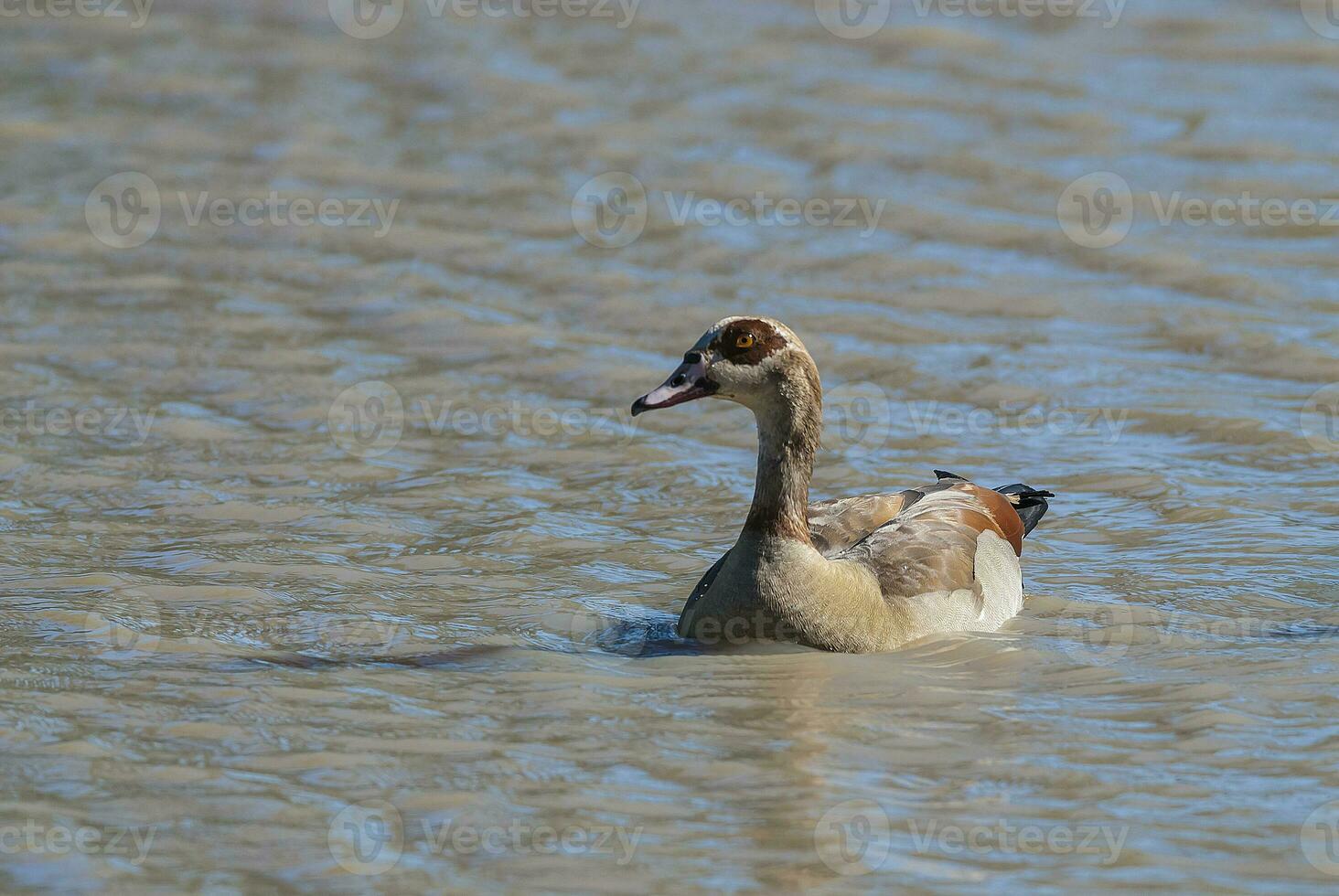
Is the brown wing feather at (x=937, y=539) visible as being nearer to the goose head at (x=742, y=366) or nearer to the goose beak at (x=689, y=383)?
the goose head at (x=742, y=366)

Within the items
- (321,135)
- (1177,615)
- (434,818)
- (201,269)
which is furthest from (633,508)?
(321,135)

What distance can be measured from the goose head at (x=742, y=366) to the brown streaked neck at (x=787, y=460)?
4 centimetres

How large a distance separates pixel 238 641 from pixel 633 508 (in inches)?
108

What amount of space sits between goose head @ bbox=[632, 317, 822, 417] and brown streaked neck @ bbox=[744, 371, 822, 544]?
0.14 ft

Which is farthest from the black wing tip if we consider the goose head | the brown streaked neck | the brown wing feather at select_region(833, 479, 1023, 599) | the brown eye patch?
the brown eye patch

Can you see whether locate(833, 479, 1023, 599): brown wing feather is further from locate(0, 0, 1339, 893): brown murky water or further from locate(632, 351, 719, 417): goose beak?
locate(632, 351, 719, 417): goose beak

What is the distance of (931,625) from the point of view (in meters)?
7.88

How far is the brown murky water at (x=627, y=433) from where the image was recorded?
19.3 ft

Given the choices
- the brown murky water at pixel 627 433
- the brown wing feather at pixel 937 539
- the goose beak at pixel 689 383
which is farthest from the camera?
the brown wing feather at pixel 937 539

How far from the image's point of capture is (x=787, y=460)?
7672 millimetres

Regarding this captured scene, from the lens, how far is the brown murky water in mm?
5891

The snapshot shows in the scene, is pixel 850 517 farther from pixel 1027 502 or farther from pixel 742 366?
pixel 742 366

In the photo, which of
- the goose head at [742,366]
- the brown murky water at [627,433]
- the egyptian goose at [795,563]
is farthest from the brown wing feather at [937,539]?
the goose head at [742,366]

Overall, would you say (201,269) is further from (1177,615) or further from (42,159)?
(1177,615)
